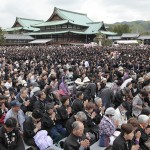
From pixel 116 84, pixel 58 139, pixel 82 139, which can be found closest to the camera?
pixel 82 139

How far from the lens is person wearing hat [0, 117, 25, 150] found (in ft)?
14.2

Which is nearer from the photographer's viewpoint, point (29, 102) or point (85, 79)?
point (29, 102)

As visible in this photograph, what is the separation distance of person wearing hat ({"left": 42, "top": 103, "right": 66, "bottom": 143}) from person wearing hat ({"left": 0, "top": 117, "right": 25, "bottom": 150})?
1.19 m

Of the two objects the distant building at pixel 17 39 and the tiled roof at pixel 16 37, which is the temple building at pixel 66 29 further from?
the distant building at pixel 17 39

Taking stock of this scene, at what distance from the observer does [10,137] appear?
14.5ft

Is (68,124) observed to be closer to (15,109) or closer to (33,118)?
(33,118)

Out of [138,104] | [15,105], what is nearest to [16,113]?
[15,105]

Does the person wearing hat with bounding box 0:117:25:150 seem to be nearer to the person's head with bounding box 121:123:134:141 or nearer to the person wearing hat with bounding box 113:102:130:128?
the person's head with bounding box 121:123:134:141

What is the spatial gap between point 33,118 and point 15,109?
28.1 inches

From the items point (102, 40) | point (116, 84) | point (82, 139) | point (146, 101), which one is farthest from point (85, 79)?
point (102, 40)

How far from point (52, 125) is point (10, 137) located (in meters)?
1.45

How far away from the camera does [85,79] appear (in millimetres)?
10609

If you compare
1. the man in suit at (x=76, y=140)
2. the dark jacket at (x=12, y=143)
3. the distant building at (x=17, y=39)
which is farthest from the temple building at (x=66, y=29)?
the man in suit at (x=76, y=140)

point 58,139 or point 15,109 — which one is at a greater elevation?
point 15,109
